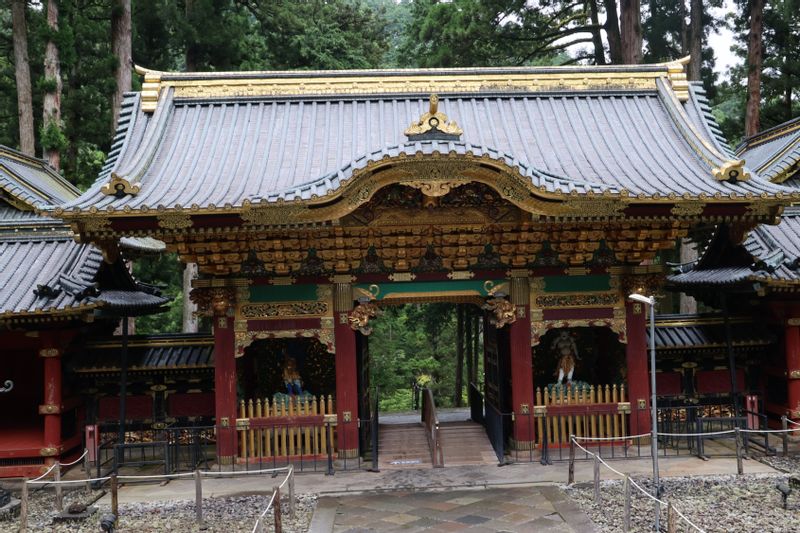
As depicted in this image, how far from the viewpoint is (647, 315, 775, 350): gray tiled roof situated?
13078mm

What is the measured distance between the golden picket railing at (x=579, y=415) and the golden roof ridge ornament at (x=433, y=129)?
483 centimetres

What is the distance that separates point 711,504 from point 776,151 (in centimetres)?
959

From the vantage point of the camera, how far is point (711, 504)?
8.88 m

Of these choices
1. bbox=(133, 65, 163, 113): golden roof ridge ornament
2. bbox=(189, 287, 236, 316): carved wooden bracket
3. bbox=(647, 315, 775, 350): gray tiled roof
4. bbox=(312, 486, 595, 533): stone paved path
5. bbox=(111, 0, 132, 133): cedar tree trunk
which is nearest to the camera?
bbox=(312, 486, 595, 533): stone paved path

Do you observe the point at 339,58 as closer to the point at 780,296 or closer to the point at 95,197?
the point at 95,197

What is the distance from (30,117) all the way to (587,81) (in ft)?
47.1

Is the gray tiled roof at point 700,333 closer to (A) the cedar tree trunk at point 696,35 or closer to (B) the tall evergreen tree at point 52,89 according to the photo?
(A) the cedar tree trunk at point 696,35

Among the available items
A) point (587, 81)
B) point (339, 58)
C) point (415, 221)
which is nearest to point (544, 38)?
point (339, 58)

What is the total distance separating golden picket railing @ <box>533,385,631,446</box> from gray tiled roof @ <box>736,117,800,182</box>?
21.1 feet

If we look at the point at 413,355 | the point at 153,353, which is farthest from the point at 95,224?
the point at 413,355

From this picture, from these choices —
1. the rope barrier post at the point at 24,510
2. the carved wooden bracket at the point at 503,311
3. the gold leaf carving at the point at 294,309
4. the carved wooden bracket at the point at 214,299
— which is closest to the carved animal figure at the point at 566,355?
the carved wooden bracket at the point at 503,311

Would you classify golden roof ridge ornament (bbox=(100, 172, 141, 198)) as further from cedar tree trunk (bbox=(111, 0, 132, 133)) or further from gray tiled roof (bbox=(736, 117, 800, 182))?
gray tiled roof (bbox=(736, 117, 800, 182))

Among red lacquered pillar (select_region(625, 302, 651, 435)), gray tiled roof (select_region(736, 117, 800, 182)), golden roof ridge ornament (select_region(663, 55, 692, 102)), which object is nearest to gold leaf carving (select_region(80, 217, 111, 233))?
red lacquered pillar (select_region(625, 302, 651, 435))

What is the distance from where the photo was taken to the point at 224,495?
9.91m
